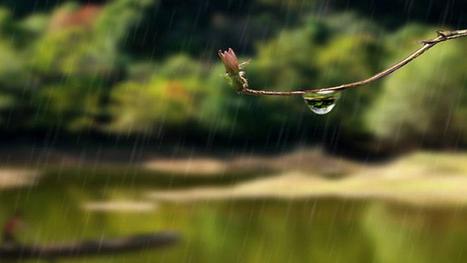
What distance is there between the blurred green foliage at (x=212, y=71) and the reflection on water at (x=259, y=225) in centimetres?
60

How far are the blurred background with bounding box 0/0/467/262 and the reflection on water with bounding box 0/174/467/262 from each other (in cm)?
1

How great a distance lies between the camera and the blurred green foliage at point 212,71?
6492 mm

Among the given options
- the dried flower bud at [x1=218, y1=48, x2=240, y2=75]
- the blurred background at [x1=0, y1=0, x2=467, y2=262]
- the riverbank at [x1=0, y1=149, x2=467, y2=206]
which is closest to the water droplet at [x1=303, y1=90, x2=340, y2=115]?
the dried flower bud at [x1=218, y1=48, x2=240, y2=75]

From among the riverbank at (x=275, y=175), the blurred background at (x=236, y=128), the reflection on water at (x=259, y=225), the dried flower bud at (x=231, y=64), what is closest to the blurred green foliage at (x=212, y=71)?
the blurred background at (x=236, y=128)

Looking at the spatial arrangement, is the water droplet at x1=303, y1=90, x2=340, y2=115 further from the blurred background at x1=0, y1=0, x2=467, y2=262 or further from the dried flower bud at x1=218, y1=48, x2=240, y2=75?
the blurred background at x1=0, y1=0, x2=467, y2=262

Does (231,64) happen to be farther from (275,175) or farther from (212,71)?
(212,71)

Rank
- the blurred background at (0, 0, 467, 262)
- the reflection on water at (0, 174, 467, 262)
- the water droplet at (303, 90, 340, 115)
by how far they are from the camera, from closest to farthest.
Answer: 1. the water droplet at (303, 90, 340, 115)
2. the reflection on water at (0, 174, 467, 262)
3. the blurred background at (0, 0, 467, 262)

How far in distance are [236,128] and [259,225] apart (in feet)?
2.83

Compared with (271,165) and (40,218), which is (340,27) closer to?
(271,165)

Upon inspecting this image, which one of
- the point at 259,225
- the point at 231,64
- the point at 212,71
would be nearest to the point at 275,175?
the point at 259,225

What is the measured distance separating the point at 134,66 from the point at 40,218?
156cm

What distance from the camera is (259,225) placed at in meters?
6.44

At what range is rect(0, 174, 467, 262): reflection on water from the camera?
6188 mm

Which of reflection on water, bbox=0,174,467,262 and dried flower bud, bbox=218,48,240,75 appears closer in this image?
dried flower bud, bbox=218,48,240,75
